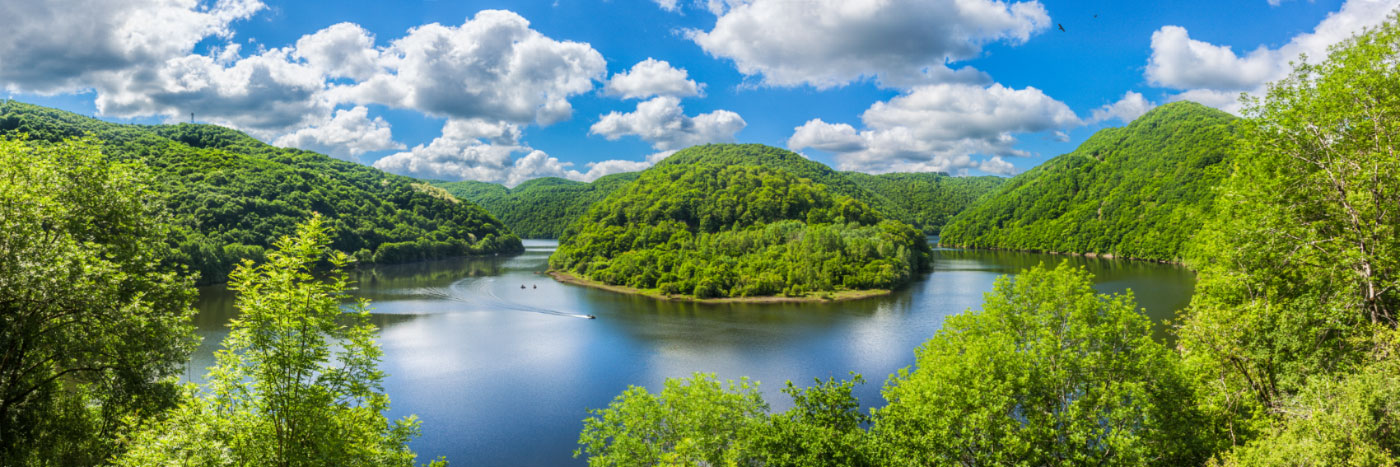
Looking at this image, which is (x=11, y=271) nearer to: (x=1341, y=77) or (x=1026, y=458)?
(x=1026, y=458)

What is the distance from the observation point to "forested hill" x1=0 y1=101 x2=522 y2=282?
9700 centimetres

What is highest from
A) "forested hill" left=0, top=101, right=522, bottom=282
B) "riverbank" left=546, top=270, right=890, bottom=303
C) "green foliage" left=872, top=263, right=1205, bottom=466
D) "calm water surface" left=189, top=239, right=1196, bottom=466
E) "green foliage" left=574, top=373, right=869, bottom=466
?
"forested hill" left=0, top=101, right=522, bottom=282

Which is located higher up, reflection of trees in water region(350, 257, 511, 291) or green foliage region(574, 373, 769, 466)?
reflection of trees in water region(350, 257, 511, 291)

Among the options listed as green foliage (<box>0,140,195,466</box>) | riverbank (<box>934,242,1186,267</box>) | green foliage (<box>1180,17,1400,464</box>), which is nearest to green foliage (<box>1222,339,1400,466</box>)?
green foliage (<box>1180,17,1400,464</box>)

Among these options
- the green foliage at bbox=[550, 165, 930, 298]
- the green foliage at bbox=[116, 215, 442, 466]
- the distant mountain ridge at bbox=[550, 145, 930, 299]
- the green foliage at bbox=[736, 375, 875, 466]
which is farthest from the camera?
the green foliage at bbox=[550, 165, 930, 298]

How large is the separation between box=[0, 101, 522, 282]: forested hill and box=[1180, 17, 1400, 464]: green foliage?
89.5 meters

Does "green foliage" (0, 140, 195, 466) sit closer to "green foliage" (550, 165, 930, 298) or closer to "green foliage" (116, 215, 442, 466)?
"green foliage" (116, 215, 442, 466)

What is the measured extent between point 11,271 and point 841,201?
5091 inches

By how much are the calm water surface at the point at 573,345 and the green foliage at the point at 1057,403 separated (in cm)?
1032

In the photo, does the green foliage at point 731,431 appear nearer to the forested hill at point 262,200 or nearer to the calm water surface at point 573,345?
the calm water surface at point 573,345

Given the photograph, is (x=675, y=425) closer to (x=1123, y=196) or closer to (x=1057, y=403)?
(x=1057, y=403)

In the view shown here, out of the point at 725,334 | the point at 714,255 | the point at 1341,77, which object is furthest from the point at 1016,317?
the point at 714,255

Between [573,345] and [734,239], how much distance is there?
179 ft

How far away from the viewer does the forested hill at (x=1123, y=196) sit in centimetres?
12394
